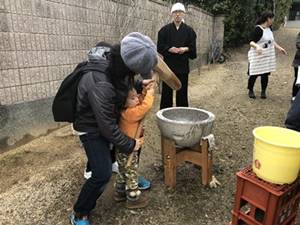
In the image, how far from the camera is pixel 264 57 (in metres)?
6.30

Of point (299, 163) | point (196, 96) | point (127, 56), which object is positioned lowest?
point (196, 96)

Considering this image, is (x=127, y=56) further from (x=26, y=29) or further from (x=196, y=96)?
(x=196, y=96)

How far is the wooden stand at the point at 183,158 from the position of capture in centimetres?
315

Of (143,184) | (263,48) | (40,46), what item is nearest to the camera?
(143,184)

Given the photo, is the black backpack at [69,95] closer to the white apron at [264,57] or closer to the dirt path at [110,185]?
the dirt path at [110,185]

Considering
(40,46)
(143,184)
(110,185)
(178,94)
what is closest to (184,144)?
(143,184)

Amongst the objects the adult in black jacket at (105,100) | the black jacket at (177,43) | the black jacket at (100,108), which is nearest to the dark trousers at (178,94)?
the black jacket at (177,43)

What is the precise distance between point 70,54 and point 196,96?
3229 millimetres

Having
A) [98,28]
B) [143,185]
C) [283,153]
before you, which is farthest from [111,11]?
[283,153]

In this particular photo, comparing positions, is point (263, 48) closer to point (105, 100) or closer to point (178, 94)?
point (178, 94)

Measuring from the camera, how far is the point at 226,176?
3.55 metres

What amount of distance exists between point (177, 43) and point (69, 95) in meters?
2.62

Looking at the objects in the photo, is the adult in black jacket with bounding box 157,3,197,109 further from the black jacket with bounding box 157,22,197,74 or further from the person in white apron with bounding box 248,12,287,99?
the person in white apron with bounding box 248,12,287,99

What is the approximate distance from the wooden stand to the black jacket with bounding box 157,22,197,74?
5.79 feet
